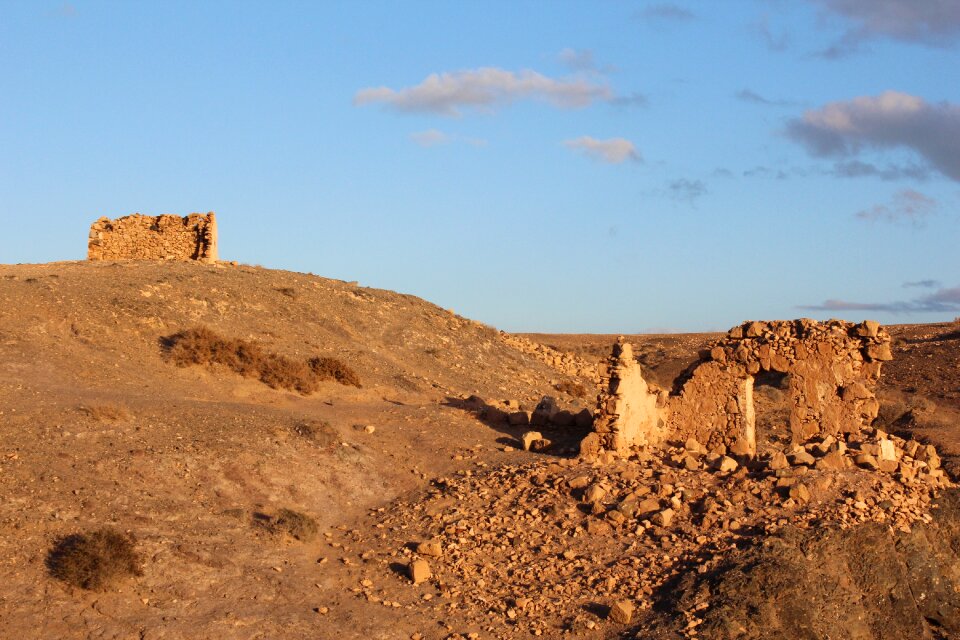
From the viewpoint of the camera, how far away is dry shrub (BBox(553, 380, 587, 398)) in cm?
2633

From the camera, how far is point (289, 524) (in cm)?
1262

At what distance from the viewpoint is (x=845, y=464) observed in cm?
1338

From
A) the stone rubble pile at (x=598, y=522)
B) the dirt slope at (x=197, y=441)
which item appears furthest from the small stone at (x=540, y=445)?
the stone rubble pile at (x=598, y=522)

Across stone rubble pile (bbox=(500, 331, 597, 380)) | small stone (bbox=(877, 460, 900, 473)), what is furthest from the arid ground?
stone rubble pile (bbox=(500, 331, 597, 380))

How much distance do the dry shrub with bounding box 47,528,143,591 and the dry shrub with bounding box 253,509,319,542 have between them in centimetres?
183

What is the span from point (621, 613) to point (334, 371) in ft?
37.8

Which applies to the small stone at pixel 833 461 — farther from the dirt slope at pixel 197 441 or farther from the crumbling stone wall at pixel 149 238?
the crumbling stone wall at pixel 149 238

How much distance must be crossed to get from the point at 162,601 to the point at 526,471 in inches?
216

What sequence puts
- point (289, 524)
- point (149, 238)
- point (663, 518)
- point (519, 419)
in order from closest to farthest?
point (663, 518), point (289, 524), point (519, 419), point (149, 238)

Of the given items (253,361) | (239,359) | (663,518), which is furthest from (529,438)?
(239,359)

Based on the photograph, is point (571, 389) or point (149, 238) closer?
point (571, 389)

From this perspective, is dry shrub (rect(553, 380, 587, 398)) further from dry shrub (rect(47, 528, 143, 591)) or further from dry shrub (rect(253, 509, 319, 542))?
dry shrub (rect(47, 528, 143, 591))

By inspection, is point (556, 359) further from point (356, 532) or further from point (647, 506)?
point (356, 532)

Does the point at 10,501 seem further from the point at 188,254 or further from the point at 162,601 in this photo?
the point at 188,254
